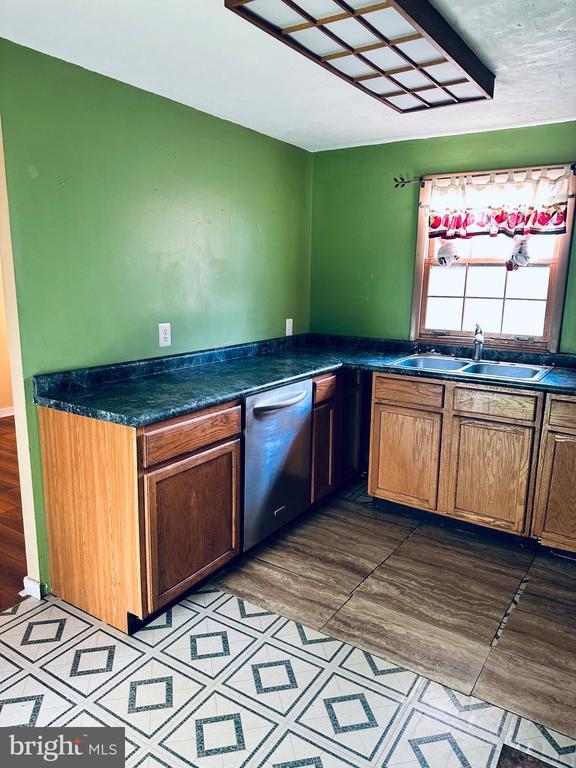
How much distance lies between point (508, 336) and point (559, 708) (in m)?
2.08

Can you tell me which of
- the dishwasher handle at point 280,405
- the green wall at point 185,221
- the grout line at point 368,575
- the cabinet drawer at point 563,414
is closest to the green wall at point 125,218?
the green wall at point 185,221

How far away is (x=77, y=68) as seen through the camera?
221cm

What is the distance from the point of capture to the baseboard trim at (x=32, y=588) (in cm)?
230

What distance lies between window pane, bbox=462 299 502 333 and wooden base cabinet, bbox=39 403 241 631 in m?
1.80

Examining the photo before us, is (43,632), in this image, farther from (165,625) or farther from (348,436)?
(348,436)

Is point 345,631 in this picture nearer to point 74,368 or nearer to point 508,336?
point 74,368

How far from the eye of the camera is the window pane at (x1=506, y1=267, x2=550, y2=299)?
125 inches

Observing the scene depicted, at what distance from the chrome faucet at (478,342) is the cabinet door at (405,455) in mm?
575

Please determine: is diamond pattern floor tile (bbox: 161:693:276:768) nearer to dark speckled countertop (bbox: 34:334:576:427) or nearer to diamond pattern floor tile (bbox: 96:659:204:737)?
diamond pattern floor tile (bbox: 96:659:204:737)

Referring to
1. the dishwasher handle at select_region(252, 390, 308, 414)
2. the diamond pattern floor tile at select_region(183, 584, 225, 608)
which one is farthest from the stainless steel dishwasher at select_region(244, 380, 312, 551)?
the diamond pattern floor tile at select_region(183, 584, 225, 608)

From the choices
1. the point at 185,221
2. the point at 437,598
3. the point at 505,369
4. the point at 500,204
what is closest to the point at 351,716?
the point at 437,598

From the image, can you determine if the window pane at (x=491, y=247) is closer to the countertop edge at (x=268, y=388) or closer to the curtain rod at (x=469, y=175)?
the curtain rod at (x=469, y=175)

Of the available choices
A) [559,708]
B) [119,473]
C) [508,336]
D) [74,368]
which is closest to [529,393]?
[508,336]

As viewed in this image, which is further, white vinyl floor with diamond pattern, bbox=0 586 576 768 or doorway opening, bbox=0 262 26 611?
doorway opening, bbox=0 262 26 611
